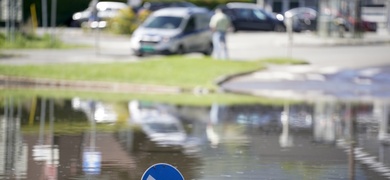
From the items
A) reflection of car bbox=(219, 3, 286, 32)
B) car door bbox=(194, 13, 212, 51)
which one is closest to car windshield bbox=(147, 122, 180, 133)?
car door bbox=(194, 13, 212, 51)

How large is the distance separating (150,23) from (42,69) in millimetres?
9921

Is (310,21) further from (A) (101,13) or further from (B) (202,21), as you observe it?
(B) (202,21)

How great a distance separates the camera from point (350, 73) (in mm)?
33406

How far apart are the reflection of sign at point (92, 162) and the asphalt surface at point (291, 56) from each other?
12023mm

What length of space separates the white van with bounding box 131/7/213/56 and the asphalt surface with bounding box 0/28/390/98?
51cm

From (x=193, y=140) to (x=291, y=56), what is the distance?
2262 centimetres

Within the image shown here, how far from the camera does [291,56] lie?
40.0 metres

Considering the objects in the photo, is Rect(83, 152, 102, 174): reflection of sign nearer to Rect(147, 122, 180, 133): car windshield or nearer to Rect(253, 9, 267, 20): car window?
Rect(147, 122, 180, 133): car windshield

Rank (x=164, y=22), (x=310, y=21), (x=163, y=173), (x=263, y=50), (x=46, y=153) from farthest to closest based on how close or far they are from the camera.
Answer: (x=310, y=21), (x=263, y=50), (x=164, y=22), (x=46, y=153), (x=163, y=173)

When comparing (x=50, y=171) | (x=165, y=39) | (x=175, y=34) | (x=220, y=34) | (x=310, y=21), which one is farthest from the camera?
(x=310, y=21)

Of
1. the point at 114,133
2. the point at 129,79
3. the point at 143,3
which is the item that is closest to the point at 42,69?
the point at 129,79

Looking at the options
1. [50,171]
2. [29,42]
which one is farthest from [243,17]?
[50,171]

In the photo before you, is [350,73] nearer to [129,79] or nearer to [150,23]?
[129,79]

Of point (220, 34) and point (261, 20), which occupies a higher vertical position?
point (220, 34)
